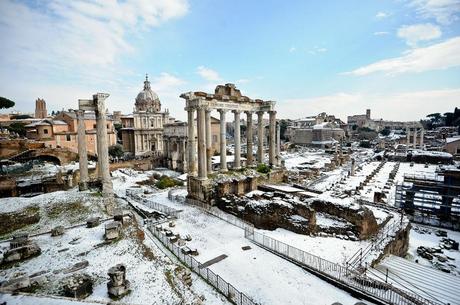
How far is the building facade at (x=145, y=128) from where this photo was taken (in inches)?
1982

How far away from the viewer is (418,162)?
55219mm

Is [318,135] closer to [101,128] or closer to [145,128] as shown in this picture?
[145,128]

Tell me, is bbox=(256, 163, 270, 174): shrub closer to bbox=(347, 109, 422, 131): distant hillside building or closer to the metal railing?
the metal railing

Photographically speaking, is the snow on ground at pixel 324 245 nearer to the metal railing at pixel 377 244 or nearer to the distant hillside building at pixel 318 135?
the metal railing at pixel 377 244

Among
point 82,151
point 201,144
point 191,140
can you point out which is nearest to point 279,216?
point 201,144

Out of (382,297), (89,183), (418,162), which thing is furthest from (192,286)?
Result: (418,162)

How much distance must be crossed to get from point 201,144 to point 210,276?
33.2 feet

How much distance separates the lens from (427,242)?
1658cm

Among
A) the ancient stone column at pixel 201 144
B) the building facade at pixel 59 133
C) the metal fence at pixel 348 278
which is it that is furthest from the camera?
the building facade at pixel 59 133

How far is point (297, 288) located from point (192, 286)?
11.8 feet

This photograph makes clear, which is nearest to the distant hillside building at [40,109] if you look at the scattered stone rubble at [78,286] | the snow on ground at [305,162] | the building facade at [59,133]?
the building facade at [59,133]

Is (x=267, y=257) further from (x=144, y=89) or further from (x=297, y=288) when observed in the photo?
(x=144, y=89)

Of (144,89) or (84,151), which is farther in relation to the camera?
(144,89)

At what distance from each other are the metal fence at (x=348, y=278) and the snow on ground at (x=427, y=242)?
6.97 m
